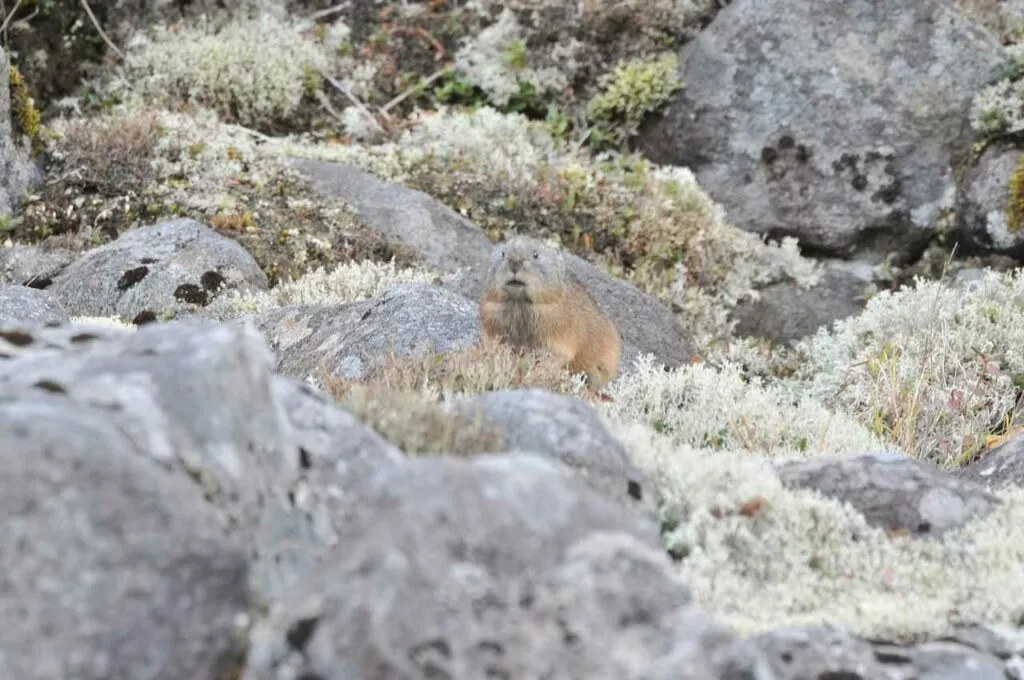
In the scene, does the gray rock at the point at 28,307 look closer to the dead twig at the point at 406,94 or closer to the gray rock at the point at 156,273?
the gray rock at the point at 156,273

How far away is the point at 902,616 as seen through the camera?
4.57 metres

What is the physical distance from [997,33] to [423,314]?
29.6ft

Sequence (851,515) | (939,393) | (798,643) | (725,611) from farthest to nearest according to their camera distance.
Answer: (939,393) → (851,515) → (725,611) → (798,643)

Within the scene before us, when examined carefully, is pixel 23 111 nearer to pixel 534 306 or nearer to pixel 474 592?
pixel 534 306

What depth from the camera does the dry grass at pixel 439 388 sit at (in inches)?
185

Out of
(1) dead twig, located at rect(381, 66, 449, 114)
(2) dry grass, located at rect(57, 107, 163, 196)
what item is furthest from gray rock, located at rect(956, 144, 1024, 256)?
(2) dry grass, located at rect(57, 107, 163, 196)

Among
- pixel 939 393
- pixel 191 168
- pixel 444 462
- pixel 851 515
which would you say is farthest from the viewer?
pixel 191 168

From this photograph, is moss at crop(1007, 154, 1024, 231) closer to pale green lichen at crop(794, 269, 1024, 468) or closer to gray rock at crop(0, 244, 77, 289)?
pale green lichen at crop(794, 269, 1024, 468)

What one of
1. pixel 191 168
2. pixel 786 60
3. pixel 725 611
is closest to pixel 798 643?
pixel 725 611

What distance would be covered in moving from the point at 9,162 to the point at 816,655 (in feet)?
32.2

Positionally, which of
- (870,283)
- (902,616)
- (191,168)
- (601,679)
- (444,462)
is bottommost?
(870,283)

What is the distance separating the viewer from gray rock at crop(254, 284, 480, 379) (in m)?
8.47

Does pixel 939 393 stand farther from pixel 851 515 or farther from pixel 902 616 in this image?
pixel 902 616

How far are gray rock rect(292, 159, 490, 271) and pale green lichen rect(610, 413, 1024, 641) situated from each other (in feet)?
22.1
